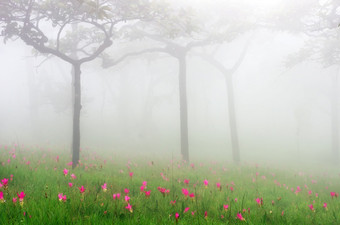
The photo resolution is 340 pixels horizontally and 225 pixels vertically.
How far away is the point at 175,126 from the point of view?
136 feet

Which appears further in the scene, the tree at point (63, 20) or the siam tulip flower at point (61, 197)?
the tree at point (63, 20)

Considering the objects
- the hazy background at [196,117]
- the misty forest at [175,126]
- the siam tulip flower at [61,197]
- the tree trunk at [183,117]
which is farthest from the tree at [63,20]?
the hazy background at [196,117]

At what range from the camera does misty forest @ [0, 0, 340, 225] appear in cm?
410

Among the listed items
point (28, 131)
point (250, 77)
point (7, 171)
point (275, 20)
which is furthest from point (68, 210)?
point (250, 77)

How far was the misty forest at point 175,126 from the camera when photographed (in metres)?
4.10

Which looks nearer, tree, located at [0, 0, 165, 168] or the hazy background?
tree, located at [0, 0, 165, 168]

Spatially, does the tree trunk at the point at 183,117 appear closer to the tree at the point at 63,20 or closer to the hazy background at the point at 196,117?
the tree at the point at 63,20

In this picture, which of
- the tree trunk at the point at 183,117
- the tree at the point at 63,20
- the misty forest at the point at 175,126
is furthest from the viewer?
the tree trunk at the point at 183,117

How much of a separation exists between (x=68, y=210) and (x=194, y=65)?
3261 cm

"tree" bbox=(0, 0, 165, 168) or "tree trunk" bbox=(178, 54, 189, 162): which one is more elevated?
"tree" bbox=(0, 0, 165, 168)

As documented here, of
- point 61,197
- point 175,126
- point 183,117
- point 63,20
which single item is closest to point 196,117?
point 175,126

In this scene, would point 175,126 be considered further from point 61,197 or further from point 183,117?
point 61,197

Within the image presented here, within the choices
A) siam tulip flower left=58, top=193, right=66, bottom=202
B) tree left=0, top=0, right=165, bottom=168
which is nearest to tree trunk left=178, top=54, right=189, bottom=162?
tree left=0, top=0, right=165, bottom=168

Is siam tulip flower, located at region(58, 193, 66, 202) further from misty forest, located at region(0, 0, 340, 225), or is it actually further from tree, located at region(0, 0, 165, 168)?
tree, located at region(0, 0, 165, 168)
